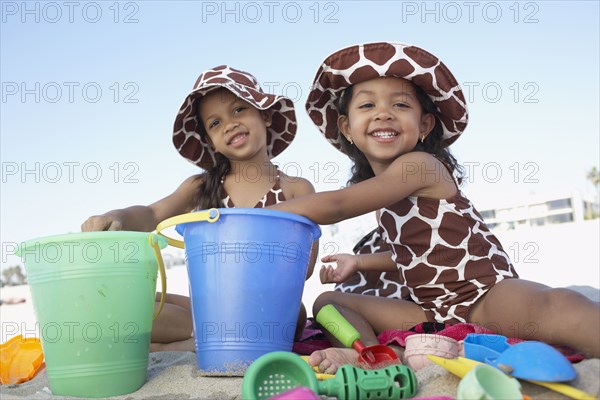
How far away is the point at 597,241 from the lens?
24.7 feet

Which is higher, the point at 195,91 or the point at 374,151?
the point at 195,91

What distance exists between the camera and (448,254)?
2.14m

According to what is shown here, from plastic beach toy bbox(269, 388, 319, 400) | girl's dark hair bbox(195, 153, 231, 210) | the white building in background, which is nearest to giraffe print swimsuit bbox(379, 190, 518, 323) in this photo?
girl's dark hair bbox(195, 153, 231, 210)

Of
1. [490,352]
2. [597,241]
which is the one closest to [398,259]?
[490,352]

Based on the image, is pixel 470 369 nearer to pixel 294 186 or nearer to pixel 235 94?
pixel 294 186

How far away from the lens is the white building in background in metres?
13.6

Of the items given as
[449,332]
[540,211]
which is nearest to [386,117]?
[449,332]

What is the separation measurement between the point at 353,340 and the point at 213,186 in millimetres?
1101

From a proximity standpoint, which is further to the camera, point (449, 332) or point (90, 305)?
point (449, 332)

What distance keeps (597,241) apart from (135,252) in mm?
7254

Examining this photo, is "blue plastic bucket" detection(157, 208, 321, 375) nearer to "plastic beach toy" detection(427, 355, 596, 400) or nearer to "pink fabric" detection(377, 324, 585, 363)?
"pink fabric" detection(377, 324, 585, 363)

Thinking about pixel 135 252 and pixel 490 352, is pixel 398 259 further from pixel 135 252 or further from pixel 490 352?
pixel 135 252

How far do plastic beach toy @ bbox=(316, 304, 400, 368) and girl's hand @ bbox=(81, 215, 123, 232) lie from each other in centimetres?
79

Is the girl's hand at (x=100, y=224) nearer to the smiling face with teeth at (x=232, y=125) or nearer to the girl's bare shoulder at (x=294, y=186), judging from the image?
the smiling face with teeth at (x=232, y=125)
